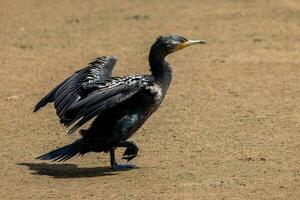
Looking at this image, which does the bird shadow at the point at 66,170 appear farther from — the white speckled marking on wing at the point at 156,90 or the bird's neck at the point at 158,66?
the bird's neck at the point at 158,66

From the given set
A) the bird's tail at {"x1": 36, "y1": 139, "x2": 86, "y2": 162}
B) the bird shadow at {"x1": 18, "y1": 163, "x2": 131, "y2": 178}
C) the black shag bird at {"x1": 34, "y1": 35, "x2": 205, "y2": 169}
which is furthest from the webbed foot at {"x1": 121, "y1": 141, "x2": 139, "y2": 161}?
the bird's tail at {"x1": 36, "y1": 139, "x2": 86, "y2": 162}

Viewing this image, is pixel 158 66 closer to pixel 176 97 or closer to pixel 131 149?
pixel 131 149

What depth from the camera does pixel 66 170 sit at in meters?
10.2

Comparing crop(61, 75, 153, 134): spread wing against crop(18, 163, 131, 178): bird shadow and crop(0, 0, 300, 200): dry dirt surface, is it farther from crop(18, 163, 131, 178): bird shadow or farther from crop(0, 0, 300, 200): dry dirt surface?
crop(0, 0, 300, 200): dry dirt surface

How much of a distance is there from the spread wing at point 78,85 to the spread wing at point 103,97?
10 centimetres

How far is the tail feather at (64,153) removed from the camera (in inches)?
395

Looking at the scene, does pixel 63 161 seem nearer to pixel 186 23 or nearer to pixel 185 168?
pixel 185 168

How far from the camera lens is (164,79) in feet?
33.5

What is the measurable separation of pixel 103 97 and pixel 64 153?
2.45 ft

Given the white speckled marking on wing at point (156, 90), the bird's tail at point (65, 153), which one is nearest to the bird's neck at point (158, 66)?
the white speckled marking on wing at point (156, 90)

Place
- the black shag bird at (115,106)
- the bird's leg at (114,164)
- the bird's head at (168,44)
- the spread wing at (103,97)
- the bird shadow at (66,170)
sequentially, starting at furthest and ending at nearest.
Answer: the bird's head at (168,44), the bird's leg at (114,164), the bird shadow at (66,170), the black shag bird at (115,106), the spread wing at (103,97)

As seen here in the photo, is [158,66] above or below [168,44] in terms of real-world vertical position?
below

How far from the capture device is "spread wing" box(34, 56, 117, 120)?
1003 centimetres

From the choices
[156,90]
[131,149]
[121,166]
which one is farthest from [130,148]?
[156,90]
